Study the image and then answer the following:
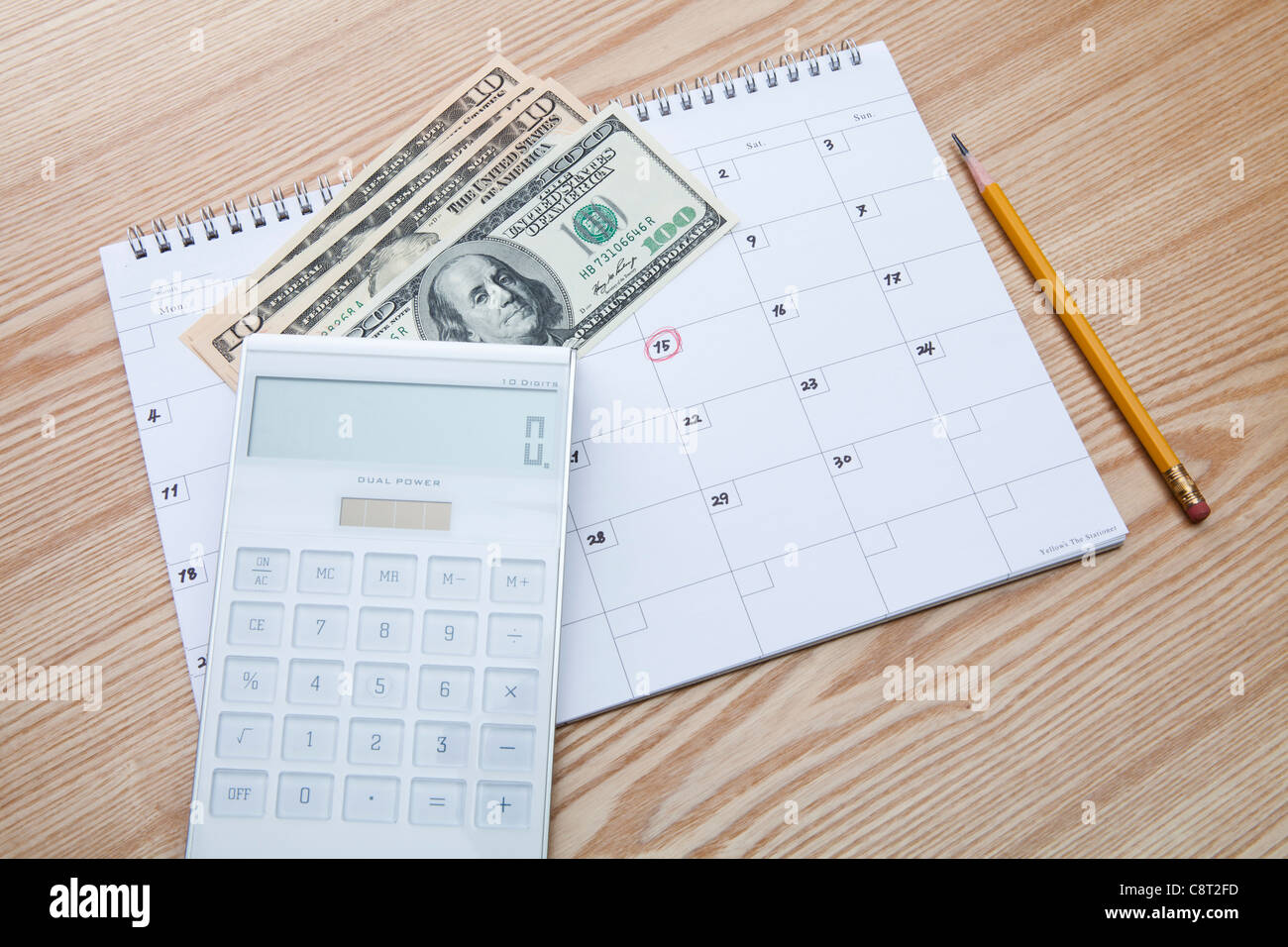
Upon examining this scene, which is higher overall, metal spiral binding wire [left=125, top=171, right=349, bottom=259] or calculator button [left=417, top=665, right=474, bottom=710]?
metal spiral binding wire [left=125, top=171, right=349, bottom=259]

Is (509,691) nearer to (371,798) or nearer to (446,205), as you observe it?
(371,798)

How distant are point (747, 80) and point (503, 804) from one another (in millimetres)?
490

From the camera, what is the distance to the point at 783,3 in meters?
0.63

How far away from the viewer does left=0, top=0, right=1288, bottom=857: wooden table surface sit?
486mm

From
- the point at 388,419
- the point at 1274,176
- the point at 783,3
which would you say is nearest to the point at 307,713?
the point at 388,419

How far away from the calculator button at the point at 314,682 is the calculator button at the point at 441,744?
1.9 inches

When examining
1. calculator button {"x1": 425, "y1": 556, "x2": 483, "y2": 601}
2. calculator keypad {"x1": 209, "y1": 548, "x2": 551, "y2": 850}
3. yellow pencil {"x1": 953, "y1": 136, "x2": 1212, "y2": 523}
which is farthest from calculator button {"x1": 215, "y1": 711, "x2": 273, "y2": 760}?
yellow pencil {"x1": 953, "y1": 136, "x2": 1212, "y2": 523}

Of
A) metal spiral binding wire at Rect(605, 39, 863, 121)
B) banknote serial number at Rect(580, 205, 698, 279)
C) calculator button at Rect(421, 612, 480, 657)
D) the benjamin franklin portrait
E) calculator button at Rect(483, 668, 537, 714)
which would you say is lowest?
calculator button at Rect(483, 668, 537, 714)

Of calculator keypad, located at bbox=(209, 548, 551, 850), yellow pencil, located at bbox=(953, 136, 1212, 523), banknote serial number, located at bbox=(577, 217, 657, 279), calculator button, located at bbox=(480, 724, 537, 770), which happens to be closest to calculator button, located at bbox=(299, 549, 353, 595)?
calculator keypad, located at bbox=(209, 548, 551, 850)

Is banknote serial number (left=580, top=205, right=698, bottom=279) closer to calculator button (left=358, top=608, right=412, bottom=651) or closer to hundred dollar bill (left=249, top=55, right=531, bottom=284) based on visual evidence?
hundred dollar bill (left=249, top=55, right=531, bottom=284)

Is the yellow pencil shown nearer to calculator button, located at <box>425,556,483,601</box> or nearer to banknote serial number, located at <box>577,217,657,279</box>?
banknote serial number, located at <box>577,217,657,279</box>

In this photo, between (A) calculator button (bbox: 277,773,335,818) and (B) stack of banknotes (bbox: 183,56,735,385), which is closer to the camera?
(A) calculator button (bbox: 277,773,335,818)

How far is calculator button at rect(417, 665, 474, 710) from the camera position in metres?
0.46
